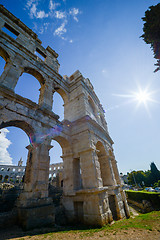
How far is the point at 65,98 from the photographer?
11.8 metres

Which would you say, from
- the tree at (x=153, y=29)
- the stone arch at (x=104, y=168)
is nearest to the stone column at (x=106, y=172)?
the stone arch at (x=104, y=168)

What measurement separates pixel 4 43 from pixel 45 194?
9.71 metres

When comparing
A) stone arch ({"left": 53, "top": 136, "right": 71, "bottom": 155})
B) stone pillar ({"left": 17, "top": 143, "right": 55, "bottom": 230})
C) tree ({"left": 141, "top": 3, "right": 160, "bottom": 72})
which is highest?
→ tree ({"left": 141, "top": 3, "right": 160, "bottom": 72})

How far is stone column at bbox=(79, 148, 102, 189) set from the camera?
22.7ft

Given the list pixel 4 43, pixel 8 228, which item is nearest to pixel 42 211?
pixel 8 228

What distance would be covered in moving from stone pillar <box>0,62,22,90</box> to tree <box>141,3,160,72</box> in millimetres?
7286

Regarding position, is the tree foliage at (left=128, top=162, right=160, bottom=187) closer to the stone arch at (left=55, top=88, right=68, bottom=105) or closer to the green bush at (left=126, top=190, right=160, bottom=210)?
the green bush at (left=126, top=190, right=160, bottom=210)

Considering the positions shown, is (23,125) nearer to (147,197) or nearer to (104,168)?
(104,168)

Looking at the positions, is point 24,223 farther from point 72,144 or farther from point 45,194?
point 72,144

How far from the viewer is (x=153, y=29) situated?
16.1ft

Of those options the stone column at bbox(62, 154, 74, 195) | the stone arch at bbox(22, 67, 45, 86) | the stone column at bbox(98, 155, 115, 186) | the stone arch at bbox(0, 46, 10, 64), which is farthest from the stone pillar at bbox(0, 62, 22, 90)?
the stone column at bbox(98, 155, 115, 186)

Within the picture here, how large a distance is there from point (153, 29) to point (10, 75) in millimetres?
7773

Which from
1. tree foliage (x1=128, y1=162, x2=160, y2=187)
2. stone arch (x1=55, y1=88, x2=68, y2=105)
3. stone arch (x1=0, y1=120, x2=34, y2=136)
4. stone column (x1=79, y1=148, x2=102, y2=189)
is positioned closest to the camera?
stone arch (x1=0, y1=120, x2=34, y2=136)

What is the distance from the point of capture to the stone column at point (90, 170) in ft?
22.7
